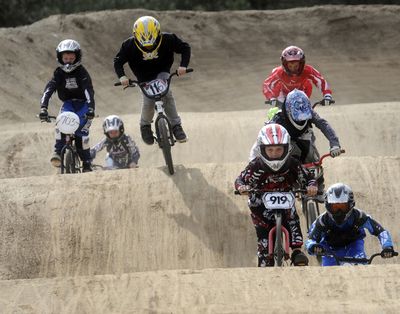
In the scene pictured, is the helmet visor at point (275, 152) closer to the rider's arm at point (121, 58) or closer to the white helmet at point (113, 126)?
the rider's arm at point (121, 58)

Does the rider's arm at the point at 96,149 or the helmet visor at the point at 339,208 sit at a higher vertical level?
the rider's arm at the point at 96,149

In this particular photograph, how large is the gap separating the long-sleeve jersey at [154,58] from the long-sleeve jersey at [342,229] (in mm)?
3724

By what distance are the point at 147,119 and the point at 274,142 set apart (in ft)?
12.7

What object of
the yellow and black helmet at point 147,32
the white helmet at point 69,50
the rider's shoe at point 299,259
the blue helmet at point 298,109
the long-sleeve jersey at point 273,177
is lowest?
the rider's shoe at point 299,259

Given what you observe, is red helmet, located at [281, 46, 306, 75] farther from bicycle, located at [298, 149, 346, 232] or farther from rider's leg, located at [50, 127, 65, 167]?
rider's leg, located at [50, 127, 65, 167]

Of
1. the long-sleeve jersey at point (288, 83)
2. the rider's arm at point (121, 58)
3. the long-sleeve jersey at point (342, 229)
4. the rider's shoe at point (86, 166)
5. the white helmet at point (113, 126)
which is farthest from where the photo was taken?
the white helmet at point (113, 126)

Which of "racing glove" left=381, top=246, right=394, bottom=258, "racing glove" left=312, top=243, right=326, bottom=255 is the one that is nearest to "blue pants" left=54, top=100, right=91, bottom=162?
"racing glove" left=312, top=243, right=326, bottom=255

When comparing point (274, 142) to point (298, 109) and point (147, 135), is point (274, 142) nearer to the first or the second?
point (298, 109)

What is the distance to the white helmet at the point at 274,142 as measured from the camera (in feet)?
34.6

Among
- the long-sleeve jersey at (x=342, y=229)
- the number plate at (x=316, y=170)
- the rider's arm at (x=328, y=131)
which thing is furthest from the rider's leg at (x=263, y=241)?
the rider's arm at (x=328, y=131)

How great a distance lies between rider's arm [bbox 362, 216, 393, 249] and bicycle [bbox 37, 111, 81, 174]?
497 centimetres

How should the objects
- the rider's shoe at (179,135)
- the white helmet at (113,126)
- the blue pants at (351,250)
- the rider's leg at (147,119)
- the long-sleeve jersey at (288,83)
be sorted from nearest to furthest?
the blue pants at (351,250) → the rider's shoe at (179,135) → the rider's leg at (147,119) → the long-sleeve jersey at (288,83) → the white helmet at (113,126)

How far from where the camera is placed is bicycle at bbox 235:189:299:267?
34.0ft

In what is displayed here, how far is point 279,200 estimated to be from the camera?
10398 millimetres
